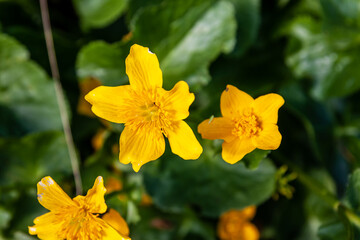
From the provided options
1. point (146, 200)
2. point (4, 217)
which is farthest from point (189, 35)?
point (4, 217)

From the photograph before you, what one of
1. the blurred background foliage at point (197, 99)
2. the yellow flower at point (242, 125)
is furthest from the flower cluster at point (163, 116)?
the blurred background foliage at point (197, 99)

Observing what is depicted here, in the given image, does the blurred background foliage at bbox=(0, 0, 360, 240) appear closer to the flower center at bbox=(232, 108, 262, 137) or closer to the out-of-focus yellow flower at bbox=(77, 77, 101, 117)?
the out-of-focus yellow flower at bbox=(77, 77, 101, 117)

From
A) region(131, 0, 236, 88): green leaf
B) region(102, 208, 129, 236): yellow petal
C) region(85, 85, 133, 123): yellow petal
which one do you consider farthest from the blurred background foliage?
region(85, 85, 133, 123): yellow petal

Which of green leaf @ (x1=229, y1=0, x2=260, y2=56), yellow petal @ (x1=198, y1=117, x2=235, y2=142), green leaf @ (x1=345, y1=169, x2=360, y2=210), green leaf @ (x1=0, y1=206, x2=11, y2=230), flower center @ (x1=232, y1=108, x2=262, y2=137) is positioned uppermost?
green leaf @ (x1=229, y1=0, x2=260, y2=56)

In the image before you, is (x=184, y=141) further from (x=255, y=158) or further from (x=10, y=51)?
(x=10, y=51)

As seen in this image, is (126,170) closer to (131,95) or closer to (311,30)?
(131,95)

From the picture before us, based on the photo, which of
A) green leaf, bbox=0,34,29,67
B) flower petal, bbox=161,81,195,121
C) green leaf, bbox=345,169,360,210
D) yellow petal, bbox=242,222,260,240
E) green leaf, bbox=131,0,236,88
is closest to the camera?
flower petal, bbox=161,81,195,121
